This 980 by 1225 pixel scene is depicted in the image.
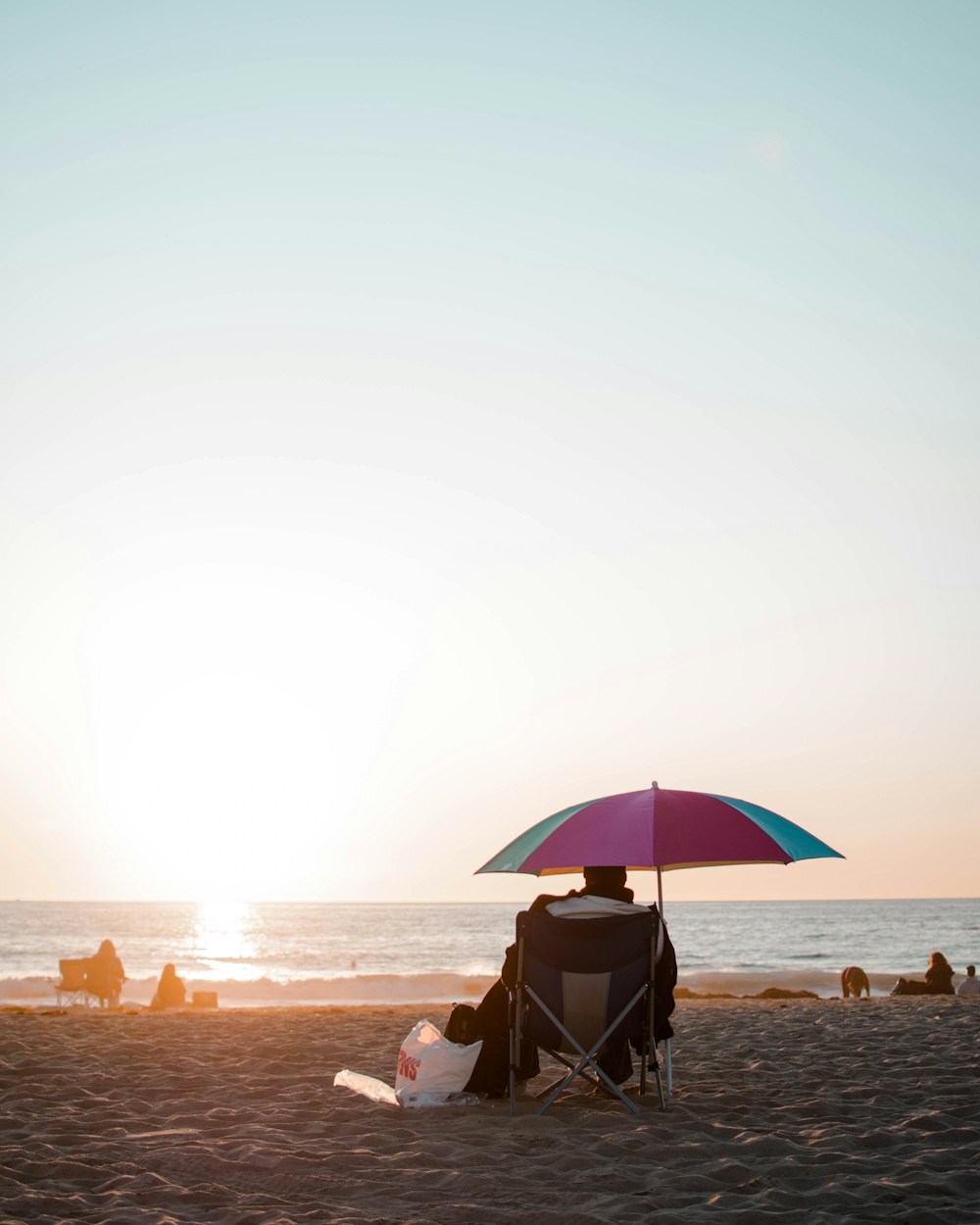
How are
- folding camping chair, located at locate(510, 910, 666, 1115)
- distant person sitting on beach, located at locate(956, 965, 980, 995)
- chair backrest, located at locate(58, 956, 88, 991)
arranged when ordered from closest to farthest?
folding camping chair, located at locate(510, 910, 666, 1115) < distant person sitting on beach, located at locate(956, 965, 980, 995) < chair backrest, located at locate(58, 956, 88, 991)

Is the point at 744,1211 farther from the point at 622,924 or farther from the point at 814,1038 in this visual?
the point at 814,1038

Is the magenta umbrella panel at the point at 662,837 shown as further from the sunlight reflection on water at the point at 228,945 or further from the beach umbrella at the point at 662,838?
the sunlight reflection on water at the point at 228,945

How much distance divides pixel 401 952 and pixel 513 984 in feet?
138

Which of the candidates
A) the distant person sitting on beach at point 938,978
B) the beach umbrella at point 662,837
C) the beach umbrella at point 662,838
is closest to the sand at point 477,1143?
the beach umbrella at point 662,838

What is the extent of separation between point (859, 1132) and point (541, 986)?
1506 mm

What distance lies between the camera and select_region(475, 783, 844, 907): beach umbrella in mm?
5352

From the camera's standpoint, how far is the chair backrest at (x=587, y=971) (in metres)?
5.27

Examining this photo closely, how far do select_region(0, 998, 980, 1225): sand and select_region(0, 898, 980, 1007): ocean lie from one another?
54.6 feet

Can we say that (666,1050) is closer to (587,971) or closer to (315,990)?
(587,971)

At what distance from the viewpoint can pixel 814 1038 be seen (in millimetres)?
8148

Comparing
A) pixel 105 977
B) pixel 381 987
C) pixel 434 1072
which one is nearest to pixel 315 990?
pixel 381 987

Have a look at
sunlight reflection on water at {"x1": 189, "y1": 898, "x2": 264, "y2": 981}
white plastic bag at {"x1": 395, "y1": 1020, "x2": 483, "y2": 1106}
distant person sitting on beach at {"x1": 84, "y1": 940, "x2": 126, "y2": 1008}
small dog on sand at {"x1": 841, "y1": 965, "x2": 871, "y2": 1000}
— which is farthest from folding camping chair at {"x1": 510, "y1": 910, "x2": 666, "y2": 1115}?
sunlight reflection on water at {"x1": 189, "y1": 898, "x2": 264, "y2": 981}

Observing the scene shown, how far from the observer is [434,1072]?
5695 millimetres

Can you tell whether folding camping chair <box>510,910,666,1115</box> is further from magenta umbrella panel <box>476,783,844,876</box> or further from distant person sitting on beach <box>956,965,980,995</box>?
distant person sitting on beach <box>956,965,980,995</box>
